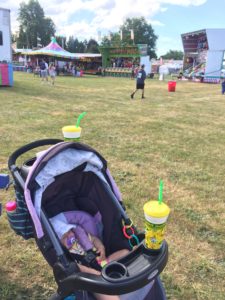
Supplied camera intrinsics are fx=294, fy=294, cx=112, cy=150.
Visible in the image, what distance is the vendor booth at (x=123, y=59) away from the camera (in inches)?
1359

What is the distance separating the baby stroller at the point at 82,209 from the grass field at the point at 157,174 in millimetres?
733

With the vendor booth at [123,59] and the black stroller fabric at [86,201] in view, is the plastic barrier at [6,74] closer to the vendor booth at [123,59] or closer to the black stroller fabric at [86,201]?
the black stroller fabric at [86,201]

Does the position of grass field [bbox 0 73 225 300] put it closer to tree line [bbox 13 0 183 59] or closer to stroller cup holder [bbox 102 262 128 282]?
stroller cup holder [bbox 102 262 128 282]

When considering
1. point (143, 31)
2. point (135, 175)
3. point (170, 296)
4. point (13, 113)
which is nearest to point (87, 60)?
point (13, 113)

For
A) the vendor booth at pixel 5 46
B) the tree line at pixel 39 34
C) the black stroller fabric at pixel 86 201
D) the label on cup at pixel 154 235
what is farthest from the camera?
the tree line at pixel 39 34

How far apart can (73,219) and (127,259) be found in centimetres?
86

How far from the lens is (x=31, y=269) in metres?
2.74

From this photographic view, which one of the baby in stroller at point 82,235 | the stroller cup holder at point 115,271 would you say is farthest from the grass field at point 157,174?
the stroller cup holder at point 115,271

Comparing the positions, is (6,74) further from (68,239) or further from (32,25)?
(32,25)

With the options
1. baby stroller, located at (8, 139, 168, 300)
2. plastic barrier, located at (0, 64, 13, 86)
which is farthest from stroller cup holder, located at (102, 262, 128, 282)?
plastic barrier, located at (0, 64, 13, 86)

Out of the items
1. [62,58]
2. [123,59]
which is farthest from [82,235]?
[62,58]

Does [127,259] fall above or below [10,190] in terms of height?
above

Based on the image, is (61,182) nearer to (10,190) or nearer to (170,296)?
(170,296)

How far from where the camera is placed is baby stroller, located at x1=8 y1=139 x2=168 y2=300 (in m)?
1.61
